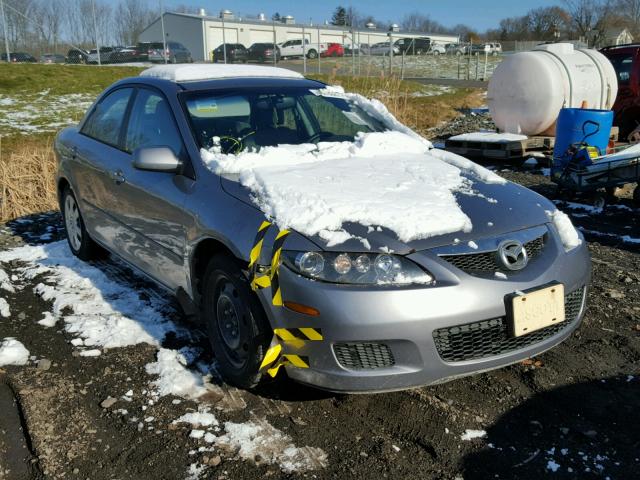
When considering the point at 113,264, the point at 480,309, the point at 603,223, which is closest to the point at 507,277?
the point at 480,309

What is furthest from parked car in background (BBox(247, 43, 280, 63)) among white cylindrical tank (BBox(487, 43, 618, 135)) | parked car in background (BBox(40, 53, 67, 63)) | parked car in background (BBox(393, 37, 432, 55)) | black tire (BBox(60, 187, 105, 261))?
black tire (BBox(60, 187, 105, 261))

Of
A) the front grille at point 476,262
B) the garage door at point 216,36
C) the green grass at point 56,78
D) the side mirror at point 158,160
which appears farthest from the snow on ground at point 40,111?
the garage door at point 216,36

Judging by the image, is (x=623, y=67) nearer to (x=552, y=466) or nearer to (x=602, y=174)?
(x=602, y=174)

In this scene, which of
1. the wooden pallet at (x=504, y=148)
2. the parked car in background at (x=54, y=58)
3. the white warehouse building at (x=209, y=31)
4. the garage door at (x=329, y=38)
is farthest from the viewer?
the garage door at (x=329, y=38)

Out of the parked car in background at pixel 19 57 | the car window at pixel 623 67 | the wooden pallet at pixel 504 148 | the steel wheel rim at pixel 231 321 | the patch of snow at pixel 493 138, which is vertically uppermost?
the parked car in background at pixel 19 57

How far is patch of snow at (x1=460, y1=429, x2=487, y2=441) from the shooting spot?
2783 millimetres

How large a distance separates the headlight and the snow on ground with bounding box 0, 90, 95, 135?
12.3 meters

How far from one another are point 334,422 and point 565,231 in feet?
5.22

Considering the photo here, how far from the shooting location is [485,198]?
316 centimetres

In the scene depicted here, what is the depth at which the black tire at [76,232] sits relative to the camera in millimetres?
5262

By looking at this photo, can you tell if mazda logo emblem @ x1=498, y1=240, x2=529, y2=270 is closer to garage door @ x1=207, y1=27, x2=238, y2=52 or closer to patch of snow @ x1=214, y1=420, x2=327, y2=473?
patch of snow @ x1=214, y1=420, x2=327, y2=473

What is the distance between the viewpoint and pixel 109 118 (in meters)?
4.72

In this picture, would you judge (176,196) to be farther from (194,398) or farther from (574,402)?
(574,402)

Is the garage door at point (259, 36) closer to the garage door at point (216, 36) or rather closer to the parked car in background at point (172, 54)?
the garage door at point (216, 36)
